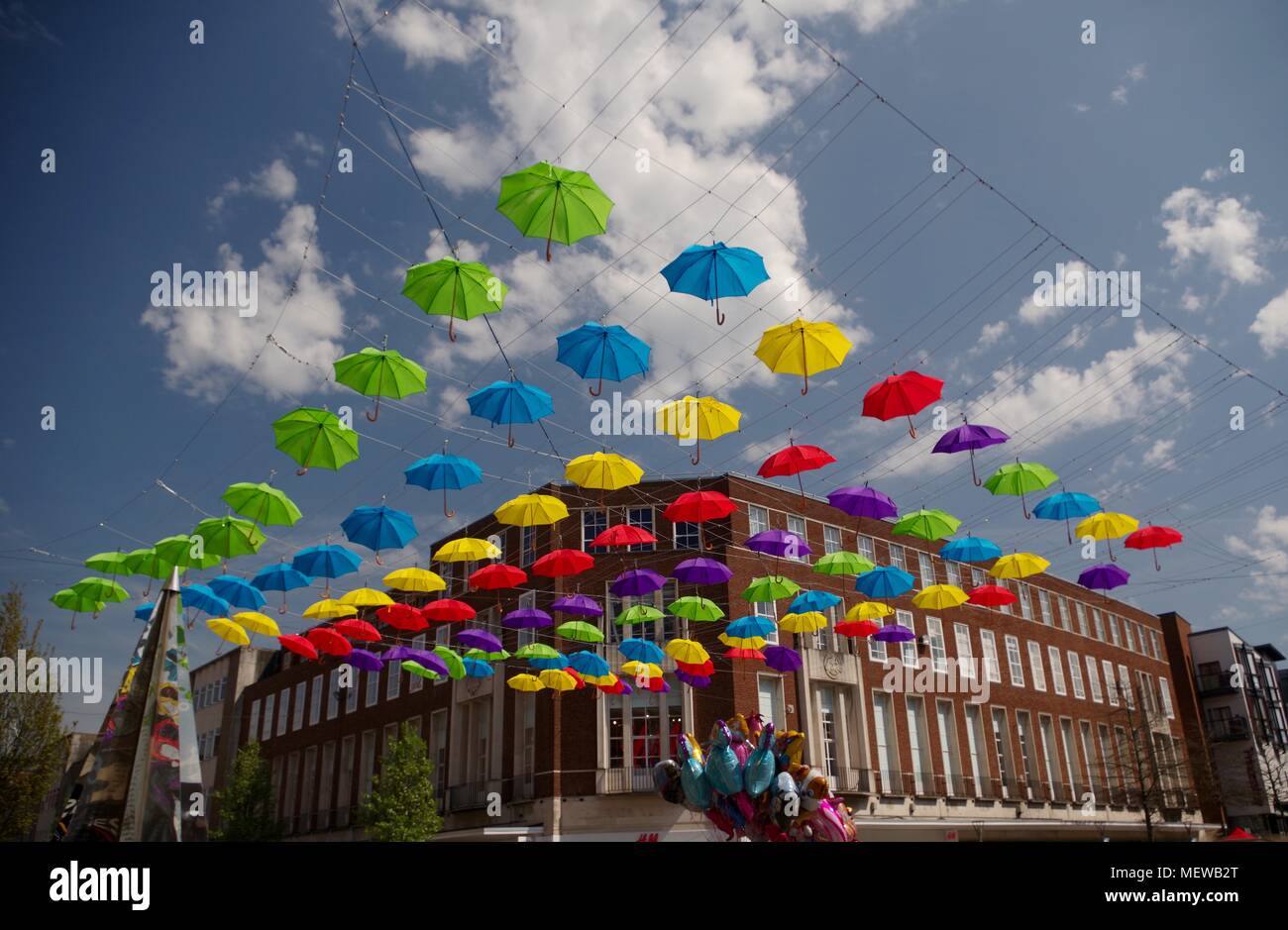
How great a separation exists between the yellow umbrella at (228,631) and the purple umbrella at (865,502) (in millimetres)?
13742

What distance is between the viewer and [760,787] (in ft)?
49.5

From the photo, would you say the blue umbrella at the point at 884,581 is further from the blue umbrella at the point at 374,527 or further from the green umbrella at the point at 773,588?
the blue umbrella at the point at 374,527

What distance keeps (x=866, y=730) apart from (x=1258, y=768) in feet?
126

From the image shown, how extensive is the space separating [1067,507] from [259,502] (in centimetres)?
1610

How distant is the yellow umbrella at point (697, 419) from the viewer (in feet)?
51.8

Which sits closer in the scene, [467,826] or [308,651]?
[308,651]

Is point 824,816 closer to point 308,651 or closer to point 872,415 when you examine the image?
point 872,415

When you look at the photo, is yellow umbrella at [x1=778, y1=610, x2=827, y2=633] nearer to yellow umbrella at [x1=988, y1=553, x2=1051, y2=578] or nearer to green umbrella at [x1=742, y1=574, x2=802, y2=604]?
green umbrella at [x1=742, y1=574, x2=802, y2=604]

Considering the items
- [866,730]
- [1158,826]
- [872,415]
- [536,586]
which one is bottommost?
[1158,826]

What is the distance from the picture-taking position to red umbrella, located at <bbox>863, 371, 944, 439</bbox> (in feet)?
47.8

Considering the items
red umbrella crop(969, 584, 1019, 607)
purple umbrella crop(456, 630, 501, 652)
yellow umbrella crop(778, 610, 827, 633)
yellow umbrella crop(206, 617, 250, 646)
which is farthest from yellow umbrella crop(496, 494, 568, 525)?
red umbrella crop(969, 584, 1019, 607)

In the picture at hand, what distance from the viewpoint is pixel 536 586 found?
3684 cm
